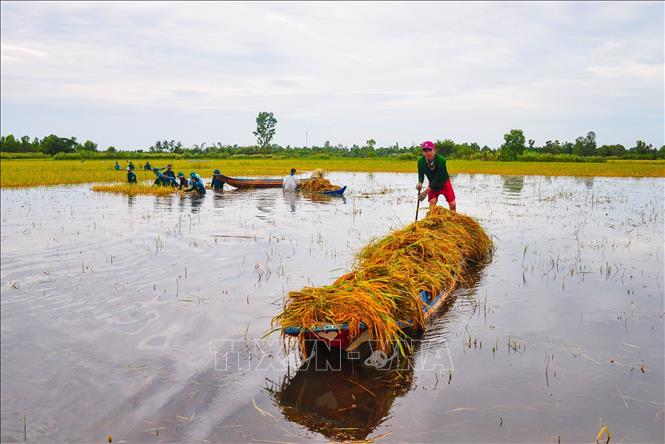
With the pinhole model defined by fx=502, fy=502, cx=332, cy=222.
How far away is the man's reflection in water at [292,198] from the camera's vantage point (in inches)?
679

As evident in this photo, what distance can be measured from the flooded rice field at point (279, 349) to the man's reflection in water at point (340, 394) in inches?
0.7

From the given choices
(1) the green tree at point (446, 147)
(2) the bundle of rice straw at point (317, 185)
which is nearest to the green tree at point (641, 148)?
(1) the green tree at point (446, 147)

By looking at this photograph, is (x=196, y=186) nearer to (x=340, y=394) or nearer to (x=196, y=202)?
(x=196, y=202)

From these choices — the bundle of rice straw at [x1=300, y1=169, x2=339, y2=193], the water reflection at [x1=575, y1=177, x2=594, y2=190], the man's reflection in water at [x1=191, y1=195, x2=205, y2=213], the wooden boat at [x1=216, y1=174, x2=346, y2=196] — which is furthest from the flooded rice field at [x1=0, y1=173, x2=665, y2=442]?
the water reflection at [x1=575, y1=177, x2=594, y2=190]

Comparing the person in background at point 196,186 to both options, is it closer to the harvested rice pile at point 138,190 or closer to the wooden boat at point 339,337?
the harvested rice pile at point 138,190

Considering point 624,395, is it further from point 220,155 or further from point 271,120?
point 271,120

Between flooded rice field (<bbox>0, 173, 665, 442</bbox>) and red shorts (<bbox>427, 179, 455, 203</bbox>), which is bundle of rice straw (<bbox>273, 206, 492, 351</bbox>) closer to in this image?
flooded rice field (<bbox>0, 173, 665, 442</bbox>)

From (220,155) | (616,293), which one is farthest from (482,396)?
(220,155)

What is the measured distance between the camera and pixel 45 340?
5.10 metres

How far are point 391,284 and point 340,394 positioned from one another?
1.48m

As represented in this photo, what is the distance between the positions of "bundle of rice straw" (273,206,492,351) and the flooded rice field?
425mm

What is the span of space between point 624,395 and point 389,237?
3.76 meters

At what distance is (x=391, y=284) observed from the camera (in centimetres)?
541

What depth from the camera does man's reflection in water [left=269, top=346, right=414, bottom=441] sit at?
12.7ft
